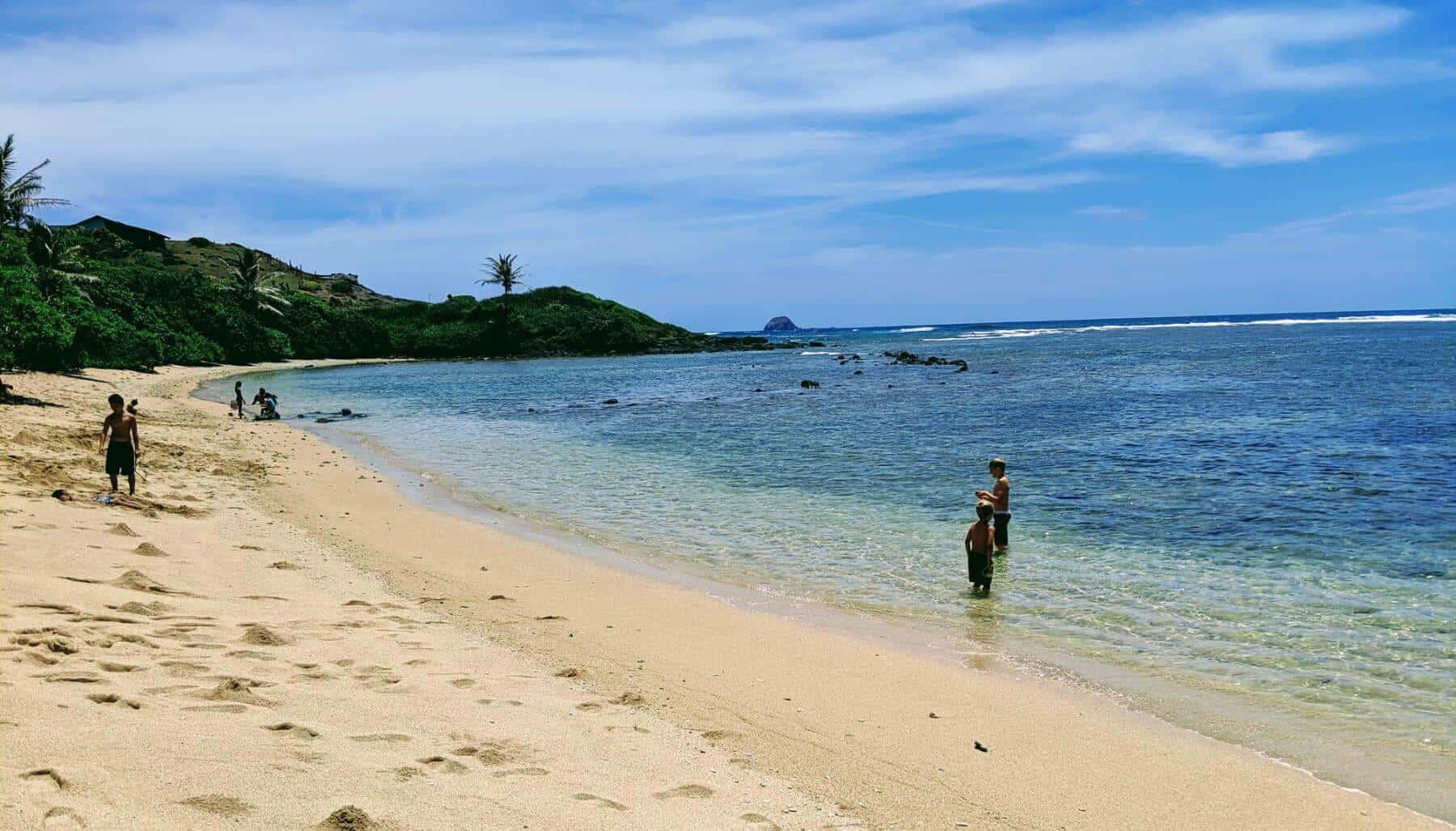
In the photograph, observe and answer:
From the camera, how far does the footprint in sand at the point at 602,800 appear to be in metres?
4.92

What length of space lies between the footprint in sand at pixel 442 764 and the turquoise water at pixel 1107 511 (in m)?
5.92

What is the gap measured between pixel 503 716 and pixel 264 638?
260 cm

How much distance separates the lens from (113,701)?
17.7 ft

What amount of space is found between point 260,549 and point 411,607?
10.9 feet

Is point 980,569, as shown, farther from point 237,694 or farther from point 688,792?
point 237,694

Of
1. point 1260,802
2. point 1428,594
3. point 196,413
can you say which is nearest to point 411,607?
point 1260,802

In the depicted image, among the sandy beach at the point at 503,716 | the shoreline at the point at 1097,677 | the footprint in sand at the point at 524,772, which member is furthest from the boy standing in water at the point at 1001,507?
the footprint in sand at the point at 524,772

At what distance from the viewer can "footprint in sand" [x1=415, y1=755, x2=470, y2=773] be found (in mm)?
5125

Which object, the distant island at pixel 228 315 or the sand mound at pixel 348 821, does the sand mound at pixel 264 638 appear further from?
the distant island at pixel 228 315

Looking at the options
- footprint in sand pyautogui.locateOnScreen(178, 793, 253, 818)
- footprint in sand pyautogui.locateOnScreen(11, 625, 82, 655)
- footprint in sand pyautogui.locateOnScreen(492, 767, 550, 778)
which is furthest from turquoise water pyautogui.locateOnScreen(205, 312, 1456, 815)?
footprint in sand pyautogui.locateOnScreen(11, 625, 82, 655)

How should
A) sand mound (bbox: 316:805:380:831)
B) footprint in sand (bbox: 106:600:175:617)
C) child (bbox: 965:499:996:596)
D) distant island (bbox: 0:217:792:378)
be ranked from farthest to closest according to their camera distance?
distant island (bbox: 0:217:792:378) → child (bbox: 965:499:996:596) → footprint in sand (bbox: 106:600:175:617) → sand mound (bbox: 316:805:380:831)

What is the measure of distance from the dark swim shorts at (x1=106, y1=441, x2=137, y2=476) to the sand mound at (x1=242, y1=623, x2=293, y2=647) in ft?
26.5

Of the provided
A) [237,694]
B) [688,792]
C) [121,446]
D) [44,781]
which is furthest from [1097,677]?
[121,446]

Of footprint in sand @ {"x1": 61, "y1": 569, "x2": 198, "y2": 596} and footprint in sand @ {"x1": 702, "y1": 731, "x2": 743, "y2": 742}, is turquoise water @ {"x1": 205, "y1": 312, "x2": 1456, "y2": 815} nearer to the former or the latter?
footprint in sand @ {"x1": 702, "y1": 731, "x2": 743, "y2": 742}
